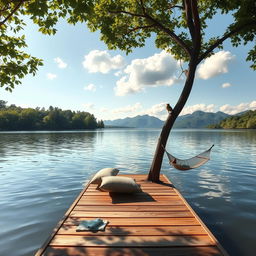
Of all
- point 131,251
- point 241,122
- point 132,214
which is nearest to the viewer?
point 131,251

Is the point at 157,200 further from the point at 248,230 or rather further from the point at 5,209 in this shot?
the point at 5,209

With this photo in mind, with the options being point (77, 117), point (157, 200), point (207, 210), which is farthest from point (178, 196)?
point (77, 117)

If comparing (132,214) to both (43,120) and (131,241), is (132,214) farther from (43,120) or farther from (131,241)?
(43,120)

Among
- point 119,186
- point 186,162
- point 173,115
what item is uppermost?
point 173,115

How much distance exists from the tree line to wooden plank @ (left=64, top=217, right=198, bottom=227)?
120 meters

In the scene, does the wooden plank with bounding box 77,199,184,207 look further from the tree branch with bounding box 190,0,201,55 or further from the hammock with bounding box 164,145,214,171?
the tree branch with bounding box 190,0,201,55

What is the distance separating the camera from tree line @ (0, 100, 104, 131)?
111 meters

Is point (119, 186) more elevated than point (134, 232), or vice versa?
point (119, 186)

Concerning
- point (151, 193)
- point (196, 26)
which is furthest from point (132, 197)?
point (196, 26)

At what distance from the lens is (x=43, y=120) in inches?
4862

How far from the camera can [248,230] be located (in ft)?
18.7

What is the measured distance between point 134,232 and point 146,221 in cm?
59

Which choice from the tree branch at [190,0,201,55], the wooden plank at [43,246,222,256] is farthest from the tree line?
the wooden plank at [43,246,222,256]

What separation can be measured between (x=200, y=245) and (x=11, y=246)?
4333 millimetres
